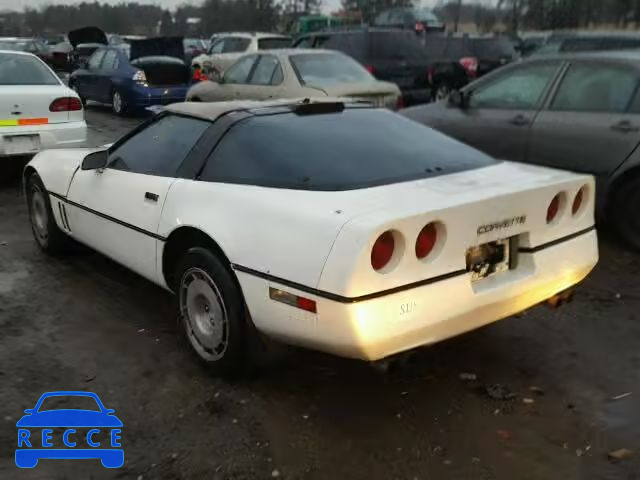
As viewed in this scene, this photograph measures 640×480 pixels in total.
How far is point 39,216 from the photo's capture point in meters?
5.54

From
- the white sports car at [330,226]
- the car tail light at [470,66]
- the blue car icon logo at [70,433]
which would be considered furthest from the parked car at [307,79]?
the blue car icon logo at [70,433]

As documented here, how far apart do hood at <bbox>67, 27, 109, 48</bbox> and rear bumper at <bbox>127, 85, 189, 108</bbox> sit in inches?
562

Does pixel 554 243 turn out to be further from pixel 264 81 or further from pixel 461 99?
pixel 264 81

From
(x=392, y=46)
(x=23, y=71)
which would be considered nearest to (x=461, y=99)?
(x=23, y=71)

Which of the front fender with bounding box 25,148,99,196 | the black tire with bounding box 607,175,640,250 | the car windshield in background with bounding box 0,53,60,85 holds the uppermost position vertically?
the car windshield in background with bounding box 0,53,60,85

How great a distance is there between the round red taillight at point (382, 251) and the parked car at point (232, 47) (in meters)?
12.8

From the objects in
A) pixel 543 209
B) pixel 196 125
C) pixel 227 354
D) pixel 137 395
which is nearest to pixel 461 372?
pixel 543 209

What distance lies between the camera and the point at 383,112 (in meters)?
4.30

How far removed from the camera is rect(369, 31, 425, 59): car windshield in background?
13055 mm

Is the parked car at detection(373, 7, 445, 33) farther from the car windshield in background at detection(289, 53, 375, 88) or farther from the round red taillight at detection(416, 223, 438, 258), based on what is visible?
the round red taillight at detection(416, 223, 438, 258)

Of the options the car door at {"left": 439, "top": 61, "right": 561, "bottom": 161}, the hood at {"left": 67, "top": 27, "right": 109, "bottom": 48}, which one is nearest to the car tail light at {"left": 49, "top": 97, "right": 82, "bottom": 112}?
the car door at {"left": 439, "top": 61, "right": 561, "bottom": 161}

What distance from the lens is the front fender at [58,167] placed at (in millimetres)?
4875

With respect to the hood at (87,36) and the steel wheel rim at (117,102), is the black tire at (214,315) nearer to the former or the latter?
the steel wheel rim at (117,102)

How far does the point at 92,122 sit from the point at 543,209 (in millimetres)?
12033
